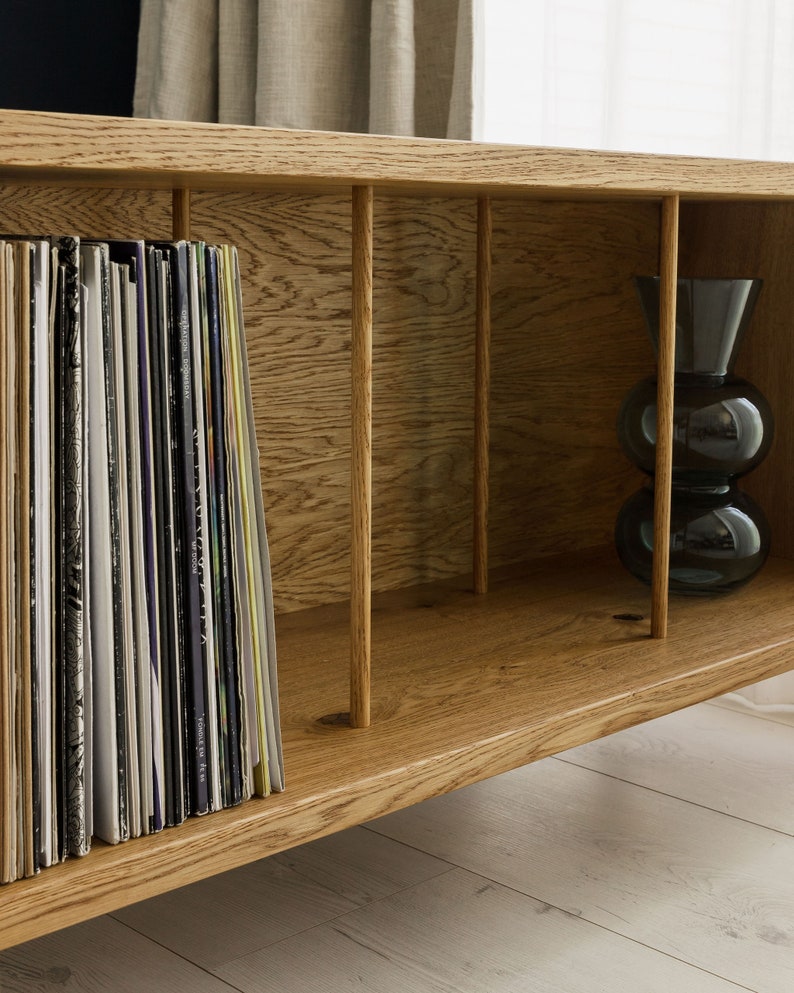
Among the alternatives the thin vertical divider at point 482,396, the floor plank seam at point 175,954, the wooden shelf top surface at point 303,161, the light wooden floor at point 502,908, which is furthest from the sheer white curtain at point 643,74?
the floor plank seam at point 175,954

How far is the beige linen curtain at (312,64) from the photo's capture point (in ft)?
4.64

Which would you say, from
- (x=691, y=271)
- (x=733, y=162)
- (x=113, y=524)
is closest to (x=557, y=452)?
(x=691, y=271)

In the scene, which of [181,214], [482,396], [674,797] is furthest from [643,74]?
[674,797]

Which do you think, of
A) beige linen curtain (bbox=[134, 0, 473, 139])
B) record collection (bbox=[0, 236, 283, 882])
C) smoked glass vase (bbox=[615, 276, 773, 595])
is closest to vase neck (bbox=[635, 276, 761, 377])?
smoked glass vase (bbox=[615, 276, 773, 595])

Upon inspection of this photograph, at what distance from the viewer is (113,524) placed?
27.5 inches

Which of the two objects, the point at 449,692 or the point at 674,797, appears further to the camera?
the point at 674,797

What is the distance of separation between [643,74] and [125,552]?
1141mm

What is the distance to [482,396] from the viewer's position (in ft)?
4.24

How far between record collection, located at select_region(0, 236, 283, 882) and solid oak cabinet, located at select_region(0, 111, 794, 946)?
3cm

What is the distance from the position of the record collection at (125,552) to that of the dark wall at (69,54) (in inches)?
30.2

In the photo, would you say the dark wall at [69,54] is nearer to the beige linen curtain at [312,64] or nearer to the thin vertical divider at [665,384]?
the beige linen curtain at [312,64]

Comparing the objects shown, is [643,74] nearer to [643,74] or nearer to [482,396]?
[643,74]

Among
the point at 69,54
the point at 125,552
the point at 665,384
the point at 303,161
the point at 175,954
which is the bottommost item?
the point at 175,954

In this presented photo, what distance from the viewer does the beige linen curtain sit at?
4.64ft
